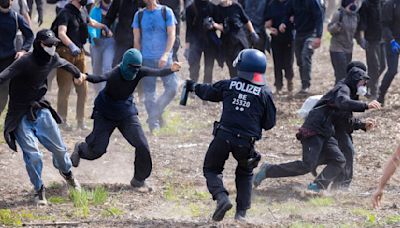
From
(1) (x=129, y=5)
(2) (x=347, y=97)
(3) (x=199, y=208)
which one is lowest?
(3) (x=199, y=208)

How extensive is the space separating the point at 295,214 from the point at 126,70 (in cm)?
243

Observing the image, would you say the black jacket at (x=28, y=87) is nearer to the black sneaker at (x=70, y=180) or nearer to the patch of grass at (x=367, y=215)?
the black sneaker at (x=70, y=180)

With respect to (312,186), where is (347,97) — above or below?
above

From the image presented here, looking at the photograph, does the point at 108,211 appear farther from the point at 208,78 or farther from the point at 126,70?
the point at 208,78

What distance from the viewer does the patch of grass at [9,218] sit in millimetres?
8984

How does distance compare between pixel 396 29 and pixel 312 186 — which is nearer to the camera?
pixel 312 186

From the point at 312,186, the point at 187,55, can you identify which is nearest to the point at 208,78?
the point at 187,55

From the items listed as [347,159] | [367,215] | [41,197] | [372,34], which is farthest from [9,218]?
[372,34]

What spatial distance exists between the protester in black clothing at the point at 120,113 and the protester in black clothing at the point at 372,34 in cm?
725

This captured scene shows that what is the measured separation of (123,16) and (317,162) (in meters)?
5.34

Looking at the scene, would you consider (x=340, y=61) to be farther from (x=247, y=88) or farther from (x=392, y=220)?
(x=247, y=88)

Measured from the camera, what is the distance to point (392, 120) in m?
15.4

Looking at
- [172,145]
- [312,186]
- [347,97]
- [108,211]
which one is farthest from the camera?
[172,145]

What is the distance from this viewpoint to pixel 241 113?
8875 millimetres
